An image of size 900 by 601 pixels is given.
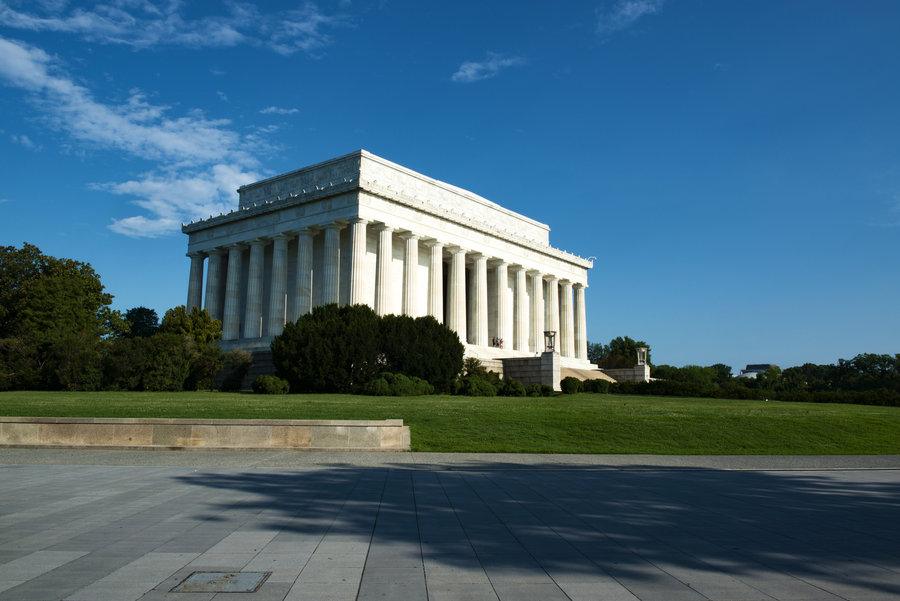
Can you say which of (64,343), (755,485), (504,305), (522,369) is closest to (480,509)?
(755,485)

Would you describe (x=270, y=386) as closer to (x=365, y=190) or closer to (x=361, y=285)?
(x=361, y=285)

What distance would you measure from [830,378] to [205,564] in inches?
4005

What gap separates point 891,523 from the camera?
10.2m

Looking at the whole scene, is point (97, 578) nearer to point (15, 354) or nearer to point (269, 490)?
point (269, 490)

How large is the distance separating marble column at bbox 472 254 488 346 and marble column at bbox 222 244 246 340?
24.9m

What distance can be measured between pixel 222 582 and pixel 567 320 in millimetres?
81856

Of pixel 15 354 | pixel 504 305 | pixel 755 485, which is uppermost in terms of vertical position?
pixel 504 305

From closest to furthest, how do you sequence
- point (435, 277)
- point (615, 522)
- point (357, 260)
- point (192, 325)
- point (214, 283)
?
point (615, 522)
point (192, 325)
point (357, 260)
point (435, 277)
point (214, 283)

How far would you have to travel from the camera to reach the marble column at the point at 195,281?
71812mm

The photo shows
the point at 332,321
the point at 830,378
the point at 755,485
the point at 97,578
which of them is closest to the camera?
the point at 97,578

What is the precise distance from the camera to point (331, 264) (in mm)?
61125

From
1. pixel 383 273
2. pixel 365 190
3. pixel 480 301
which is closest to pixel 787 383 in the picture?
pixel 480 301

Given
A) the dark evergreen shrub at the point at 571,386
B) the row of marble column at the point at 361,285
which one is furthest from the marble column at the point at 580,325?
the dark evergreen shrub at the point at 571,386

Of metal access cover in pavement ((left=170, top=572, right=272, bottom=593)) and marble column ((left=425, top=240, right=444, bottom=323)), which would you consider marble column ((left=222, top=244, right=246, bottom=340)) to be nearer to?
marble column ((left=425, top=240, right=444, bottom=323))
